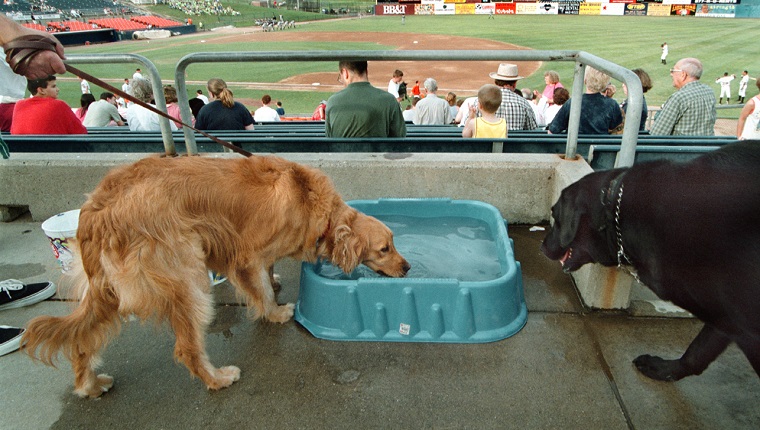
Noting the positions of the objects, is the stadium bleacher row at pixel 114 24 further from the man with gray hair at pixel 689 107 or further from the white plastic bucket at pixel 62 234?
the man with gray hair at pixel 689 107

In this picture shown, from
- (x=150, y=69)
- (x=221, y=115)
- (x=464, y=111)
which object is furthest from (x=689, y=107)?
(x=221, y=115)

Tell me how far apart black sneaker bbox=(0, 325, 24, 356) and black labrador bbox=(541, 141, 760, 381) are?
3.63m

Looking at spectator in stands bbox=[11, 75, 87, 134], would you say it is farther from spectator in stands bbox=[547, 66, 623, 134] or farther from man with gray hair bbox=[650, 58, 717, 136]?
man with gray hair bbox=[650, 58, 717, 136]

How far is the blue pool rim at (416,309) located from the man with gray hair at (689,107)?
18.1 ft

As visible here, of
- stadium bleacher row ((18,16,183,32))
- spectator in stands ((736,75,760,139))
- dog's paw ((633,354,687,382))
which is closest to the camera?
dog's paw ((633,354,687,382))

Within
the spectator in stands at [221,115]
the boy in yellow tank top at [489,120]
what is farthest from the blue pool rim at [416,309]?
the spectator in stands at [221,115]

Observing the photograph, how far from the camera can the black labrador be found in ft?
6.73

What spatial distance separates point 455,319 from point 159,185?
1967 mm

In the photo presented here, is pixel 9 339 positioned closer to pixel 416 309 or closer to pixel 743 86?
pixel 416 309

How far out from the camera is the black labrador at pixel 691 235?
205 centimetres

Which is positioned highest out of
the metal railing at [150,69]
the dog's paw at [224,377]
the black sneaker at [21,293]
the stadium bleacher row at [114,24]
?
the stadium bleacher row at [114,24]

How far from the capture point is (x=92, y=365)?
8.75 ft

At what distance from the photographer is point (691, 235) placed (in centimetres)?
217

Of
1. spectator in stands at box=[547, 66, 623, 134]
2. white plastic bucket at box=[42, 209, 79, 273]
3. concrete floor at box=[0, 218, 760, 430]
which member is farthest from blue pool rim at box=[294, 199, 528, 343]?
spectator in stands at box=[547, 66, 623, 134]
